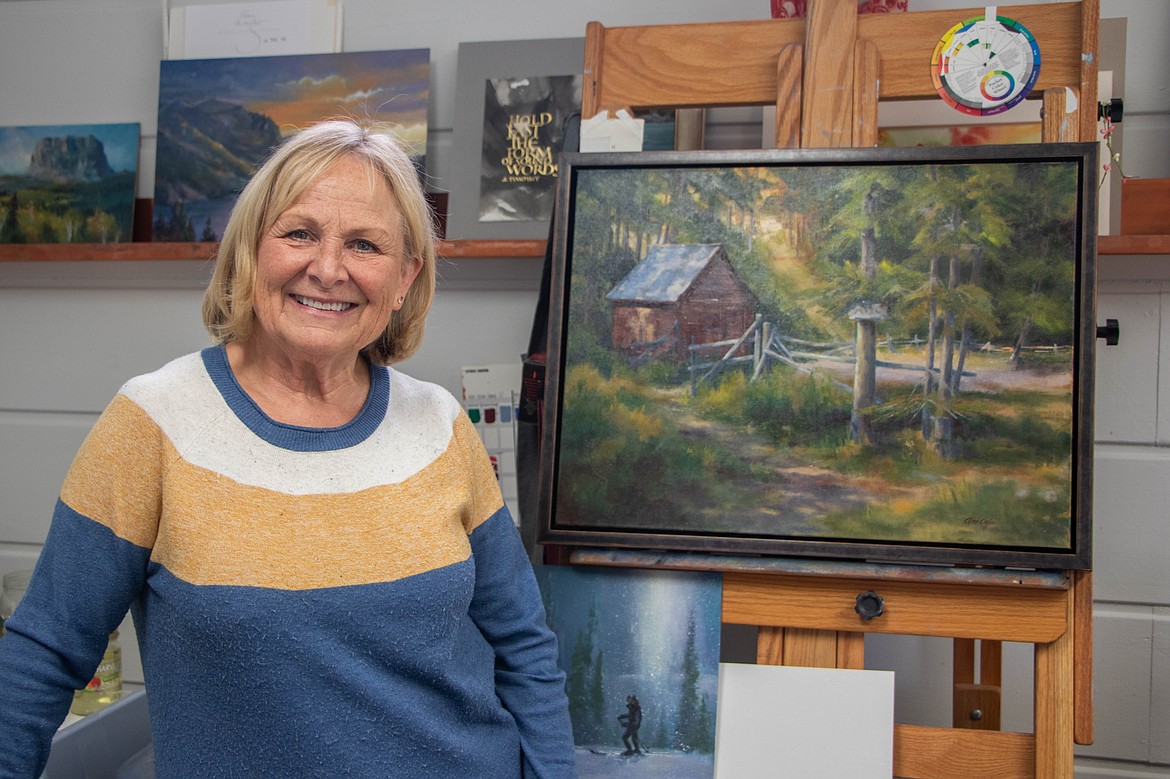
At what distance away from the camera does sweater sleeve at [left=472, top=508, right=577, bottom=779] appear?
1.18m

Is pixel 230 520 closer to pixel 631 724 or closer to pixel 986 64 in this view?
pixel 631 724

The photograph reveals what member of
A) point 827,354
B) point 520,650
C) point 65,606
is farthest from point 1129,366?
point 65,606

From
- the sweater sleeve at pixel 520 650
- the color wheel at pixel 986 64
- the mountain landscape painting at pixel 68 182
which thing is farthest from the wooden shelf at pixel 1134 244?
the mountain landscape painting at pixel 68 182

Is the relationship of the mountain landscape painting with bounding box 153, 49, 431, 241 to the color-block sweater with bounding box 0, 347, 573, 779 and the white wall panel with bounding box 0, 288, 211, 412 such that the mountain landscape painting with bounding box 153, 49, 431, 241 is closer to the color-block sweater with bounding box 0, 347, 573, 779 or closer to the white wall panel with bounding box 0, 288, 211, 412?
the white wall panel with bounding box 0, 288, 211, 412

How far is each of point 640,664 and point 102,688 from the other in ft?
2.94

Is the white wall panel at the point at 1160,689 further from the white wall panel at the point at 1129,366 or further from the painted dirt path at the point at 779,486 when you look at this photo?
the painted dirt path at the point at 779,486

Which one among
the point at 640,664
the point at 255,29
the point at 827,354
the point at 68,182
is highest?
the point at 255,29

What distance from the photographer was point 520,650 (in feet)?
3.99

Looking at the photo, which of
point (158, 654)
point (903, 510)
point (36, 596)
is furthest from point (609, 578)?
point (36, 596)

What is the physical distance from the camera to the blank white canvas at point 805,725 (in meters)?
1.37

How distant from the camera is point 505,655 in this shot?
3.98 feet

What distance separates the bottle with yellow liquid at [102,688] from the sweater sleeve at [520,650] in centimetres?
77

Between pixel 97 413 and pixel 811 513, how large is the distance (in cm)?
148
